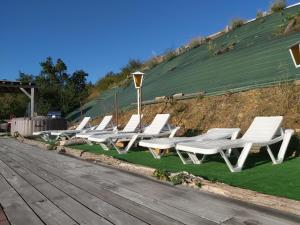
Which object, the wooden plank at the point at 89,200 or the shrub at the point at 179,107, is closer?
the wooden plank at the point at 89,200

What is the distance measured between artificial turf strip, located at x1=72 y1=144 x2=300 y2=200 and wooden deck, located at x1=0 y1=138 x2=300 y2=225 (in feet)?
1.84

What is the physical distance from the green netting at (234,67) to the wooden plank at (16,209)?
5.34 m

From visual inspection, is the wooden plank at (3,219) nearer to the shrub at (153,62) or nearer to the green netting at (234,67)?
the green netting at (234,67)

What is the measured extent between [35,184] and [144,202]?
1.71 m

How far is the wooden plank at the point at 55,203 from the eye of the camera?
122 inches

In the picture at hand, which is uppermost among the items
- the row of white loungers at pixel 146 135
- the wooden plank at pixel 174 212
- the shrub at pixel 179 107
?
the shrub at pixel 179 107

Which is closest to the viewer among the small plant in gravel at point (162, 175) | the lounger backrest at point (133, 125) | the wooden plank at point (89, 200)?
the wooden plank at point (89, 200)

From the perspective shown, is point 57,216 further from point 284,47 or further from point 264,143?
point 284,47

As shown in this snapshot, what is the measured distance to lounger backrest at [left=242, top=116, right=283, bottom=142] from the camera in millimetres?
5450

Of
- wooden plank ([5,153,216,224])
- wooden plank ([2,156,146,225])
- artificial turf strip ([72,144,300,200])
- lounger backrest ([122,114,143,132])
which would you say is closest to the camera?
wooden plank ([5,153,216,224])

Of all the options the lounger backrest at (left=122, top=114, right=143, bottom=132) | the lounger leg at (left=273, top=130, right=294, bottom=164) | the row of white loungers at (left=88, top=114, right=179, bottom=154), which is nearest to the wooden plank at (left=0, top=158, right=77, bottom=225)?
the row of white loungers at (left=88, top=114, right=179, bottom=154)

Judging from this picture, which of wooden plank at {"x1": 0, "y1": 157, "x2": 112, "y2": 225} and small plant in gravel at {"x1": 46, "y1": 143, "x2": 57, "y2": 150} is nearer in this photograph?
wooden plank at {"x1": 0, "y1": 157, "x2": 112, "y2": 225}

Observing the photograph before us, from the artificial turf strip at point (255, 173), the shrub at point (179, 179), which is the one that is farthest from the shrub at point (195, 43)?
the shrub at point (179, 179)

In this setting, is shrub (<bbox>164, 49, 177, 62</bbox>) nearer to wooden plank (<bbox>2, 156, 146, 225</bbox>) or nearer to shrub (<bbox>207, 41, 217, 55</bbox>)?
shrub (<bbox>207, 41, 217, 55</bbox>)
